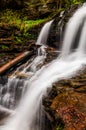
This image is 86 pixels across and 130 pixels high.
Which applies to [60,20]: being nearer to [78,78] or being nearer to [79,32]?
[79,32]

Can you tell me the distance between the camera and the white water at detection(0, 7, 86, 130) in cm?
774

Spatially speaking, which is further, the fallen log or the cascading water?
the fallen log

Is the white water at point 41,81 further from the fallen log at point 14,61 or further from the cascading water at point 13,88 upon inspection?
the fallen log at point 14,61

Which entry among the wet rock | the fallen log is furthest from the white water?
the wet rock

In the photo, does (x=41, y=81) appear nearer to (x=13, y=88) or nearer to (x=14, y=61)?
(x=13, y=88)

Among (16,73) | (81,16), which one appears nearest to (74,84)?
(16,73)

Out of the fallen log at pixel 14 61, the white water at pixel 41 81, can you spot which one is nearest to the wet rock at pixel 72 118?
the white water at pixel 41 81

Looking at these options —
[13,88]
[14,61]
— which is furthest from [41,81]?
[14,61]

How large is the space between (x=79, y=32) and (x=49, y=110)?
20.3ft

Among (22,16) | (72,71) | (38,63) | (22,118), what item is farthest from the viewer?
(22,16)

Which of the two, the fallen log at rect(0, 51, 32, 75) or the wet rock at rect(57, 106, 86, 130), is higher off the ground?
the fallen log at rect(0, 51, 32, 75)

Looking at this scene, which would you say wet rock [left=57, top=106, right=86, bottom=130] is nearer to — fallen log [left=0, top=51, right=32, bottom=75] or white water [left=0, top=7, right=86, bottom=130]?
white water [left=0, top=7, right=86, bottom=130]

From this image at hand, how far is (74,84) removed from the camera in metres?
6.89

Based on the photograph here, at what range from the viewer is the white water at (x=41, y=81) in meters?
7.74
